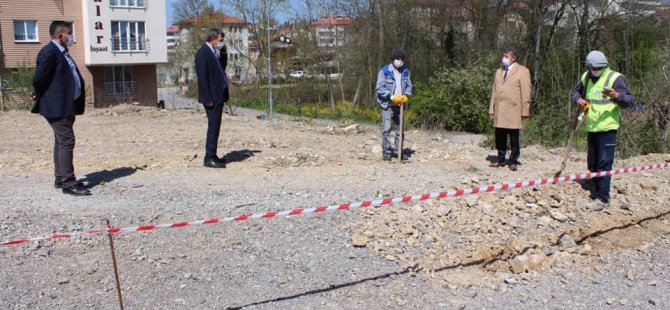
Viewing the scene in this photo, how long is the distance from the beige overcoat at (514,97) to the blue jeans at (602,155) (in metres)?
1.40

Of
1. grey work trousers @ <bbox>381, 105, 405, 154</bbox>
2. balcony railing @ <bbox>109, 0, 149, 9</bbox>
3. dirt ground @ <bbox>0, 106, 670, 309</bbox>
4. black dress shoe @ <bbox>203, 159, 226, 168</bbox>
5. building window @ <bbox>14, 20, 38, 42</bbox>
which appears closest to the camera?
dirt ground @ <bbox>0, 106, 670, 309</bbox>

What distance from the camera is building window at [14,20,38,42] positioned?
40781 mm

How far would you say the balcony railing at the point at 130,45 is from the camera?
44375 mm

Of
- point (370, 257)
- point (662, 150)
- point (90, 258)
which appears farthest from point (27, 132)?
point (662, 150)

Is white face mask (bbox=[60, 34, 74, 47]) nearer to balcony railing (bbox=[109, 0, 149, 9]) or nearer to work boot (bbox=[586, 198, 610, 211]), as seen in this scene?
work boot (bbox=[586, 198, 610, 211])

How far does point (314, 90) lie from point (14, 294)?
35.5m

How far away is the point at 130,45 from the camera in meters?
44.9

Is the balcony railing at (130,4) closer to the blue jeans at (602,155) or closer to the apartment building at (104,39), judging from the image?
the apartment building at (104,39)

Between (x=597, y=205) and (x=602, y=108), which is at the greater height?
(x=602, y=108)

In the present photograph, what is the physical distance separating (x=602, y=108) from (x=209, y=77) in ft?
16.4

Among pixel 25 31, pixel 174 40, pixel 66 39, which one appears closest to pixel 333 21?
pixel 25 31

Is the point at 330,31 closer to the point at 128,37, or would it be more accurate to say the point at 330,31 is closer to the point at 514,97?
the point at 128,37

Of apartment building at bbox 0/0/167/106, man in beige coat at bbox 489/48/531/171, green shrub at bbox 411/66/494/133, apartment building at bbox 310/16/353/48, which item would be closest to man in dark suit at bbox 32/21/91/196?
man in beige coat at bbox 489/48/531/171

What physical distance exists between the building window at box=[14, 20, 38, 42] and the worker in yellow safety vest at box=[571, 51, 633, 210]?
41.4 meters
